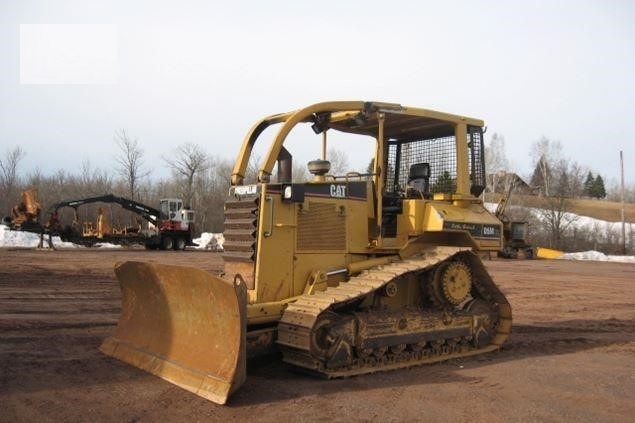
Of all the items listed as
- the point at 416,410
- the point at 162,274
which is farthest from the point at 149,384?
the point at 416,410

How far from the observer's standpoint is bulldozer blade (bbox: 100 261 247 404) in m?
5.83

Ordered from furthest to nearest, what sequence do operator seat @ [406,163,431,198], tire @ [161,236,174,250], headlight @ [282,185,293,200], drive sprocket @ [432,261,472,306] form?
tire @ [161,236,174,250] → operator seat @ [406,163,431,198] → drive sprocket @ [432,261,472,306] → headlight @ [282,185,293,200]

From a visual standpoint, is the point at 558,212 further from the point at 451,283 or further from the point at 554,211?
the point at 451,283

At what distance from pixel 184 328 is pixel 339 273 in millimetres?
1977

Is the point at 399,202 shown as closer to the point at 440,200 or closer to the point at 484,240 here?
the point at 440,200

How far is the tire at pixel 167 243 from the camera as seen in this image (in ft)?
107

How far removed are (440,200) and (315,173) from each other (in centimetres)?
191

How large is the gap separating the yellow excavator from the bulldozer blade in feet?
0.06

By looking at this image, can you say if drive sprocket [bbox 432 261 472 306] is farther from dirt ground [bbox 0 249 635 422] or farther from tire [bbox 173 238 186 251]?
tire [bbox 173 238 186 251]

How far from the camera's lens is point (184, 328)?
21.7ft

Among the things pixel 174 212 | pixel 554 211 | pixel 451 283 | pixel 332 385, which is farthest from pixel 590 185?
pixel 332 385

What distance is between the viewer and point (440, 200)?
324 inches

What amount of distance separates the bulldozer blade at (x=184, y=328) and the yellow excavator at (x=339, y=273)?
0.06 ft

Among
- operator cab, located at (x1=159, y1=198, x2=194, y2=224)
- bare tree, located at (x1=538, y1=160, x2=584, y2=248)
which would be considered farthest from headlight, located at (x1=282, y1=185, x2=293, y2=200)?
bare tree, located at (x1=538, y1=160, x2=584, y2=248)
